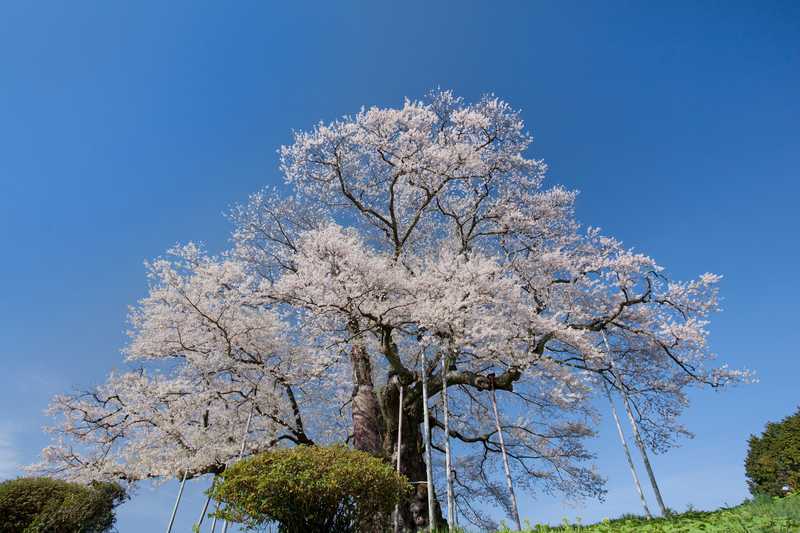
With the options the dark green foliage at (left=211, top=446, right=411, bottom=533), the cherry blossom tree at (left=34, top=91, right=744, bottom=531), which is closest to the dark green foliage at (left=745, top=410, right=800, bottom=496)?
the cherry blossom tree at (left=34, top=91, right=744, bottom=531)

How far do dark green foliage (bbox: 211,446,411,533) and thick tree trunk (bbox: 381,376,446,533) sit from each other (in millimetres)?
3573

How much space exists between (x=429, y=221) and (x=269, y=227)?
549 cm

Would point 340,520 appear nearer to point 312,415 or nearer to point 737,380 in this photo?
point 312,415

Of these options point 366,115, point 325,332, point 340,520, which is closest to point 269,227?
point 366,115

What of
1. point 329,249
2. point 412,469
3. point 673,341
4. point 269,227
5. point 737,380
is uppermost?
point 269,227

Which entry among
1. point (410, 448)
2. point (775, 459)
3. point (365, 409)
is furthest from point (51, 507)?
point (775, 459)

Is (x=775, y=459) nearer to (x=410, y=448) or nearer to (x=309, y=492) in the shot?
(x=410, y=448)

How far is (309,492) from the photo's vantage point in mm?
5754

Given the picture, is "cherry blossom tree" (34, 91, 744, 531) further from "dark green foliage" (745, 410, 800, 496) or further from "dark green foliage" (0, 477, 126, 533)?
"dark green foliage" (745, 410, 800, 496)

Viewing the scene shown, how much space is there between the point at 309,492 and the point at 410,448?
5.48 m

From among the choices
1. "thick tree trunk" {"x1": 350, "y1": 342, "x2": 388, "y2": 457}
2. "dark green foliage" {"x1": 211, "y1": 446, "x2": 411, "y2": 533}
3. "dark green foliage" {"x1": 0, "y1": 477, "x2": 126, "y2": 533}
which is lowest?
"dark green foliage" {"x1": 211, "y1": 446, "x2": 411, "y2": 533}

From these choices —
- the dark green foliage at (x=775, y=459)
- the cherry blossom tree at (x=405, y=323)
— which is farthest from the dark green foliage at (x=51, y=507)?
the dark green foliage at (x=775, y=459)

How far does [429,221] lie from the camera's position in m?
15.6

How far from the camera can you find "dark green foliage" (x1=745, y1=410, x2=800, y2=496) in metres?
18.8
